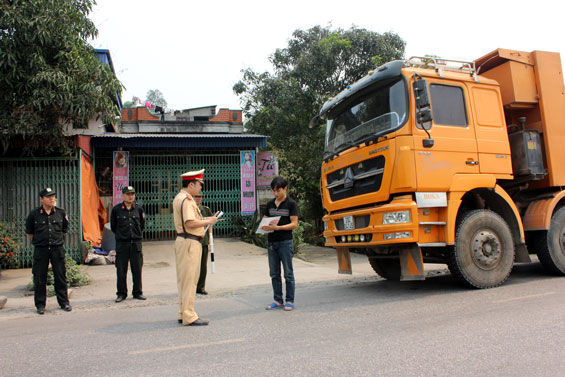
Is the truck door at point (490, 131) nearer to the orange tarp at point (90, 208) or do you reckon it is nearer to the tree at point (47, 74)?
the tree at point (47, 74)

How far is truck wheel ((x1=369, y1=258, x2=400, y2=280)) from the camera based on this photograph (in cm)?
772

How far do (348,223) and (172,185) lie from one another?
29.6 ft

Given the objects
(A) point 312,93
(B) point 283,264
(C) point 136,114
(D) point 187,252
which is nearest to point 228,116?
(C) point 136,114

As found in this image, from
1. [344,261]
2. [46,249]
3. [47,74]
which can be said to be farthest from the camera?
[47,74]

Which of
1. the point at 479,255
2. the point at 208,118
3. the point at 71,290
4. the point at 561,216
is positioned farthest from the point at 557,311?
the point at 208,118

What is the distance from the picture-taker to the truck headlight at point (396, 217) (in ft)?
17.9

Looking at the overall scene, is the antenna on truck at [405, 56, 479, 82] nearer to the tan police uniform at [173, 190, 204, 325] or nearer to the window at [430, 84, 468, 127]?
the window at [430, 84, 468, 127]

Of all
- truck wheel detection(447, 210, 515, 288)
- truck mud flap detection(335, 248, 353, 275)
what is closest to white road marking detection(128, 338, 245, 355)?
truck mud flap detection(335, 248, 353, 275)

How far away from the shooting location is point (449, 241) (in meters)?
5.66

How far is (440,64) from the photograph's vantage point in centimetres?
645

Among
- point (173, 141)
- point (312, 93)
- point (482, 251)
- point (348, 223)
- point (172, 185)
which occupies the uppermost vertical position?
point (312, 93)

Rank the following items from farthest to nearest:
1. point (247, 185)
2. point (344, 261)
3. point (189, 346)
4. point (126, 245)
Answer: point (247, 185), point (344, 261), point (126, 245), point (189, 346)

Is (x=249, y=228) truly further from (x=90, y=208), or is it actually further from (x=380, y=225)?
(x=380, y=225)

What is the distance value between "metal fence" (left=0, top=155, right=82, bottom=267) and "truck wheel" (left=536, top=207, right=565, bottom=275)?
998 cm
